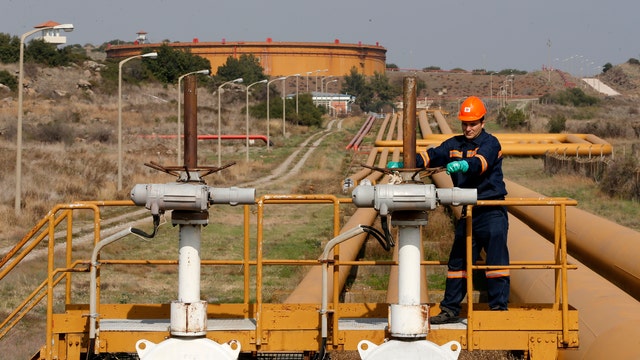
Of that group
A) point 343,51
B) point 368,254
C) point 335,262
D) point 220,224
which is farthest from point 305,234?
point 343,51

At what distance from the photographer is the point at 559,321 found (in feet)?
27.0

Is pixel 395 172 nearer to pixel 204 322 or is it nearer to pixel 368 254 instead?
pixel 204 322

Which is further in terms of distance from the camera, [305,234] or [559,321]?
[305,234]

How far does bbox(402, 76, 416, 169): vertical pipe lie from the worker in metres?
0.94

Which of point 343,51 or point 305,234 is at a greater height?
point 343,51

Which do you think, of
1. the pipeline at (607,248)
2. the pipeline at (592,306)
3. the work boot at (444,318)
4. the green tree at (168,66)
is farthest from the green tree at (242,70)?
the work boot at (444,318)

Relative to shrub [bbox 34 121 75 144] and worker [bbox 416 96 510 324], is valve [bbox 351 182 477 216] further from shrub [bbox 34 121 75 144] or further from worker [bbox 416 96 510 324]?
shrub [bbox 34 121 75 144]

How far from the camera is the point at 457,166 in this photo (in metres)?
8.31

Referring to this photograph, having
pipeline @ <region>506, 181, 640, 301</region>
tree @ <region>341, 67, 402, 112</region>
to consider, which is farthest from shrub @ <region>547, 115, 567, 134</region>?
tree @ <region>341, 67, 402, 112</region>

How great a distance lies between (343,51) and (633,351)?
504 feet

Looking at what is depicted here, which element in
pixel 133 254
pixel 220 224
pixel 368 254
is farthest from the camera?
pixel 220 224

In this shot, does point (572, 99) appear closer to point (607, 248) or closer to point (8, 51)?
point (8, 51)

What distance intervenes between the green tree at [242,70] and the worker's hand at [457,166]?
123 metres

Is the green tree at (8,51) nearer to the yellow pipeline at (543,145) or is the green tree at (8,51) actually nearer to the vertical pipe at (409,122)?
the yellow pipeline at (543,145)
